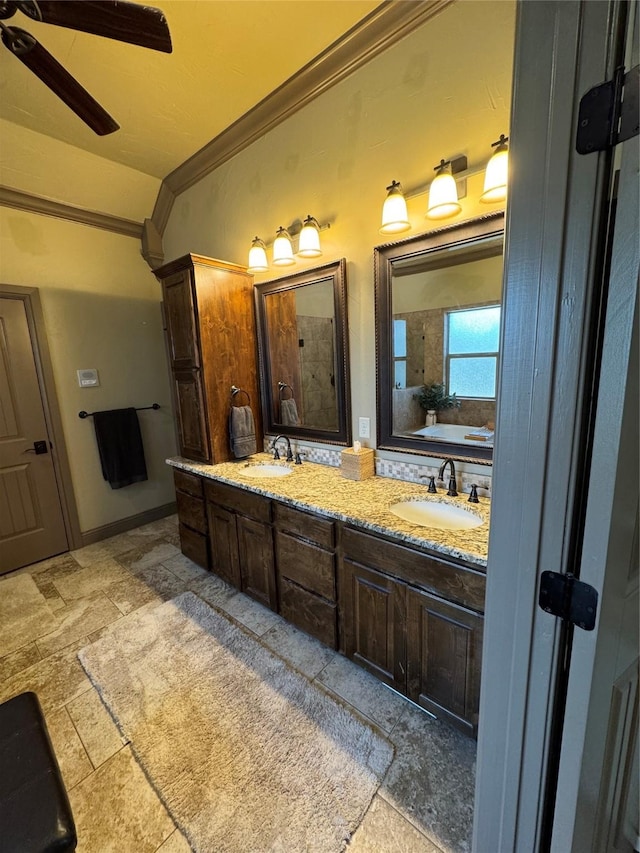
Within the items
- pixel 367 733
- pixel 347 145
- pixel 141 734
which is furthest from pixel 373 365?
pixel 141 734

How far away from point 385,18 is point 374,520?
2315 mm

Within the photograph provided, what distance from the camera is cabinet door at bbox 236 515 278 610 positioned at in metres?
2.09

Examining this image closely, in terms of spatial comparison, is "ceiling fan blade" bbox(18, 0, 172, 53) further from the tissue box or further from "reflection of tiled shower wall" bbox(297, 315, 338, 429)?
the tissue box

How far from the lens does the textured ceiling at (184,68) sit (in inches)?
65.9

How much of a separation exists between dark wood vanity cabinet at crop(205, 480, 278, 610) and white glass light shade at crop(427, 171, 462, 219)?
1.68 m

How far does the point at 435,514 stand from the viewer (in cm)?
176

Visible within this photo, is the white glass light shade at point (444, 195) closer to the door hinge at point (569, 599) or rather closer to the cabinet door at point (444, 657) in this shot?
the door hinge at point (569, 599)

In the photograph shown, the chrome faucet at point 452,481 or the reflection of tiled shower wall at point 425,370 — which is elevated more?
the reflection of tiled shower wall at point 425,370

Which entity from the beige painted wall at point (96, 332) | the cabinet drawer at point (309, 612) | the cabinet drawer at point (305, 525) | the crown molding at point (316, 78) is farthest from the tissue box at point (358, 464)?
the beige painted wall at point (96, 332)

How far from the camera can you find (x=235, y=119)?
2369 mm

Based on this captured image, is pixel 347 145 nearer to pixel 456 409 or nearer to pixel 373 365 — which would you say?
pixel 373 365

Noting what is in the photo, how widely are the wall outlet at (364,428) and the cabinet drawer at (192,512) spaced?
124 centimetres

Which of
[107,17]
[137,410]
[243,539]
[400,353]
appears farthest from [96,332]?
[400,353]

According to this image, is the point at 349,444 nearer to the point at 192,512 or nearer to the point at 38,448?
the point at 192,512
